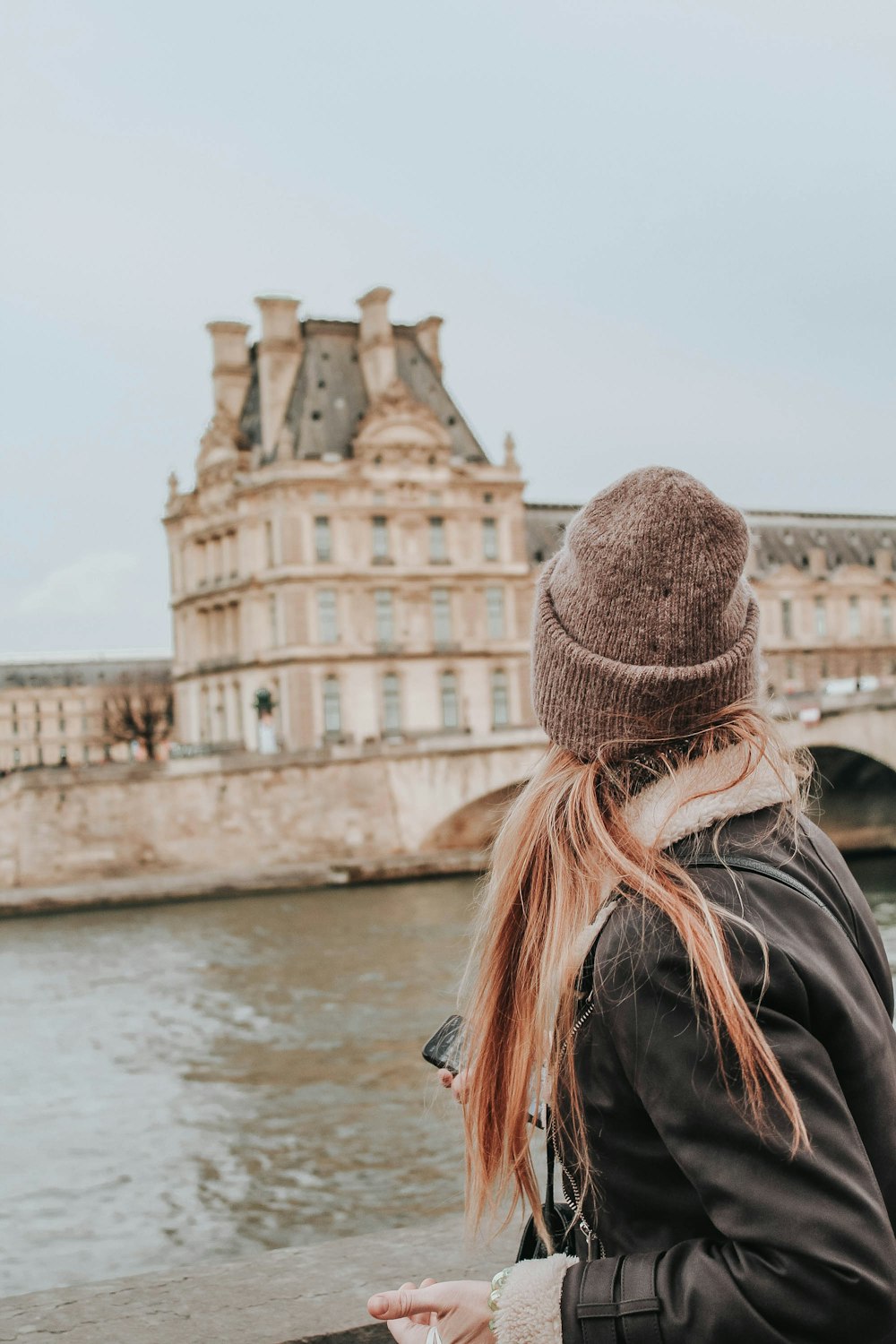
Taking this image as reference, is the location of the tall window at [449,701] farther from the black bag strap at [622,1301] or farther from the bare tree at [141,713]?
the black bag strap at [622,1301]

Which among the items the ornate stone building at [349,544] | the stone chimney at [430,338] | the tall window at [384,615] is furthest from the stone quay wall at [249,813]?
the stone chimney at [430,338]

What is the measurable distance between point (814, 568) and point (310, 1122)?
46.9 meters

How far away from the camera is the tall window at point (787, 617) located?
52906mm

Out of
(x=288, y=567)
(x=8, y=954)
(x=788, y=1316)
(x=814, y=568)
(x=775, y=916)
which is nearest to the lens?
(x=788, y=1316)

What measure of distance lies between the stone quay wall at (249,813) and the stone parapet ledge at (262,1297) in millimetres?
27265

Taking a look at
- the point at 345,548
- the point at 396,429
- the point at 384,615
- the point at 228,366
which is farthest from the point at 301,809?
the point at 228,366

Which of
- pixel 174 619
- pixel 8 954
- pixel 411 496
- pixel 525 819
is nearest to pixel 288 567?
pixel 411 496

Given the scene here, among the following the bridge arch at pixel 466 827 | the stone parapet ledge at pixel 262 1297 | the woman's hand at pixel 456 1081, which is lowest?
the bridge arch at pixel 466 827

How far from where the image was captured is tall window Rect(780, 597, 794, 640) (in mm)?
52906

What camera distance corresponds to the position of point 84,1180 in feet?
29.7

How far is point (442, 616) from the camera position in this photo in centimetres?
4400

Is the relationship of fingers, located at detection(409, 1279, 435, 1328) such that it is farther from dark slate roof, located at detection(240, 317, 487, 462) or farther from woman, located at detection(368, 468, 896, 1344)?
dark slate roof, located at detection(240, 317, 487, 462)

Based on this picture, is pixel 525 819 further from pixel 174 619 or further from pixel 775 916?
pixel 174 619

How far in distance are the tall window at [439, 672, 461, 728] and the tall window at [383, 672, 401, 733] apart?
150 centimetres
